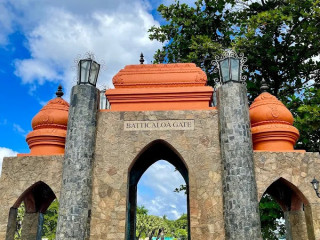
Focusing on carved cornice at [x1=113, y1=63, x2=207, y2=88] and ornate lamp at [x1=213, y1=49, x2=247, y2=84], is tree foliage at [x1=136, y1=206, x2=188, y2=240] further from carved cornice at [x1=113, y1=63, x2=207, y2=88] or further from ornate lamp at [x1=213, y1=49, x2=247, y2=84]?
ornate lamp at [x1=213, y1=49, x2=247, y2=84]

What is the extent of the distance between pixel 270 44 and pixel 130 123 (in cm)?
856

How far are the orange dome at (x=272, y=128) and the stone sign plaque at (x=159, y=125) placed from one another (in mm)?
1676

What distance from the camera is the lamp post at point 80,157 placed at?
7047 millimetres

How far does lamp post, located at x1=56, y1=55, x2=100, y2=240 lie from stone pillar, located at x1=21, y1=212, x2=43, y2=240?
7.88ft

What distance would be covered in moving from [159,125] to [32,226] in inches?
175

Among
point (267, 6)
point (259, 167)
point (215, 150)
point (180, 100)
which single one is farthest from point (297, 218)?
point (267, 6)

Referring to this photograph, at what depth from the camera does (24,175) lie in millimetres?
7902

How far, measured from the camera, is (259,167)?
7.59 m

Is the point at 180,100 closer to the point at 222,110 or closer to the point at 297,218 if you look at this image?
the point at 222,110

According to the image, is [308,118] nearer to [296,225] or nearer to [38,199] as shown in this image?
[296,225]

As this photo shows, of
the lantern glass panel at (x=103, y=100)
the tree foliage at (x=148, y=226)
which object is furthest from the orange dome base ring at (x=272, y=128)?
the tree foliage at (x=148, y=226)

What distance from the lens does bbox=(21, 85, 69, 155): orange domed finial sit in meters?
8.45

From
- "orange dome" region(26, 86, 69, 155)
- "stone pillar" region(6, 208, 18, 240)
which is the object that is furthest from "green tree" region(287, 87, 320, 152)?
"stone pillar" region(6, 208, 18, 240)

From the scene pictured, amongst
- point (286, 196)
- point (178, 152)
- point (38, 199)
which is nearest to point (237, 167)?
point (178, 152)
